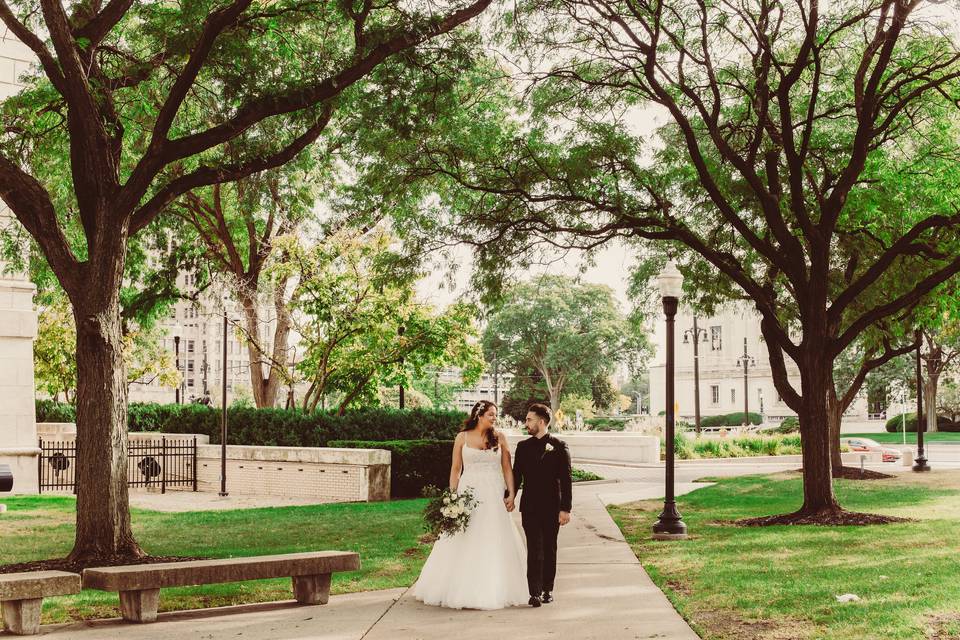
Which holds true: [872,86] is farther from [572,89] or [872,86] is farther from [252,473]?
[252,473]

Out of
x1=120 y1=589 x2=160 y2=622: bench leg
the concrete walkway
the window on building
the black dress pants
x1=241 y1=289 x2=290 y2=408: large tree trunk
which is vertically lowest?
the concrete walkway

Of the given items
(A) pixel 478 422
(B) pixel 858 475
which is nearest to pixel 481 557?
(A) pixel 478 422

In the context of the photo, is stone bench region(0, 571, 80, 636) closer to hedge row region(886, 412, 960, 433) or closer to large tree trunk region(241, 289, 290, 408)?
large tree trunk region(241, 289, 290, 408)

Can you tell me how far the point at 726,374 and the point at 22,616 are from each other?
83.6m

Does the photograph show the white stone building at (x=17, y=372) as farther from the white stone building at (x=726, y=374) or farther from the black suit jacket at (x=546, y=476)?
the white stone building at (x=726, y=374)

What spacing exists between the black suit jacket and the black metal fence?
17.4m

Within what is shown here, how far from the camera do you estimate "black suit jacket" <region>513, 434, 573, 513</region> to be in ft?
30.7

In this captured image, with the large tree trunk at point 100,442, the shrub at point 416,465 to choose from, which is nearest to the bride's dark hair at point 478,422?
the large tree trunk at point 100,442

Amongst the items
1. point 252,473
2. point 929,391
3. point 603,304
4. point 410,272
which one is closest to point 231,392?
point 603,304

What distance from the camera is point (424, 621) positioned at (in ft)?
28.1

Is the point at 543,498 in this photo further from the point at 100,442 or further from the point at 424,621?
the point at 100,442

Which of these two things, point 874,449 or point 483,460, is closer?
point 483,460

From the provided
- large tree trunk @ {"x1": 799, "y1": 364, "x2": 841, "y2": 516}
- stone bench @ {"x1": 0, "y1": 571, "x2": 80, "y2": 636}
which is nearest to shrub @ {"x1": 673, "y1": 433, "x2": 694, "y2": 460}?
large tree trunk @ {"x1": 799, "y1": 364, "x2": 841, "y2": 516}

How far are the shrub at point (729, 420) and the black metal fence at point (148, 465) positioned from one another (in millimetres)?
56210
